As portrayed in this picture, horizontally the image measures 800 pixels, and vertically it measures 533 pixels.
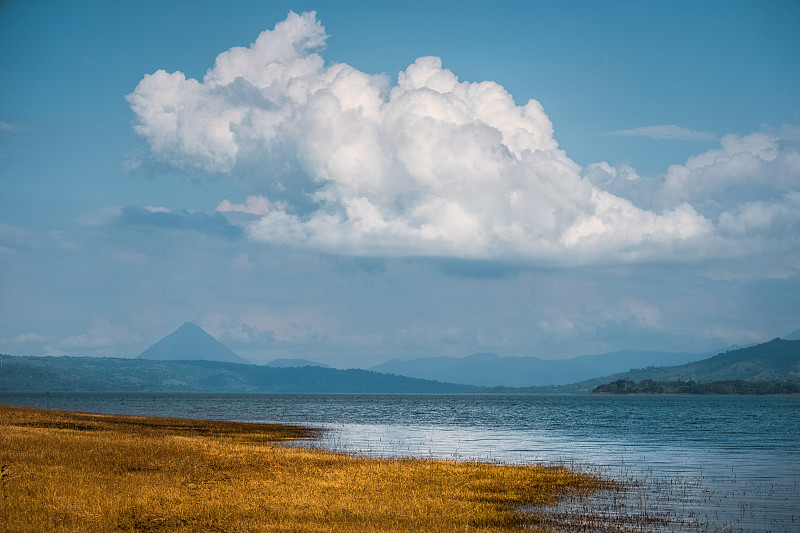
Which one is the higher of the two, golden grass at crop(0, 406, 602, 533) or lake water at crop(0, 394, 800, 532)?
golden grass at crop(0, 406, 602, 533)

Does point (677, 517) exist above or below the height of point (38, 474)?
below

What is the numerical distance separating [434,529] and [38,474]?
17.9m

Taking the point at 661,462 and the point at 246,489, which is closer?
the point at 246,489

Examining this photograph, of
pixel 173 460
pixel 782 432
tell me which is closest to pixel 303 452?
pixel 173 460

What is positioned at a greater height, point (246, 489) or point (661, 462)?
point (246, 489)

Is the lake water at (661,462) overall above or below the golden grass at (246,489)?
below

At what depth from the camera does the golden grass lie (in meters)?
25.0

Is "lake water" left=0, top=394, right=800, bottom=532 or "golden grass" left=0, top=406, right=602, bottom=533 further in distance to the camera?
"lake water" left=0, top=394, right=800, bottom=532

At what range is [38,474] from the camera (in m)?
31.1

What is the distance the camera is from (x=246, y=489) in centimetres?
3117

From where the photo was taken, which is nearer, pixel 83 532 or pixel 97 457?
pixel 83 532

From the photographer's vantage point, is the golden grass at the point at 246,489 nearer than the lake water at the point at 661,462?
Yes

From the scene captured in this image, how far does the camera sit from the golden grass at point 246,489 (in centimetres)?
2497

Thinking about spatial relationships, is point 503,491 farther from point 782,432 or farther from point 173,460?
point 782,432
